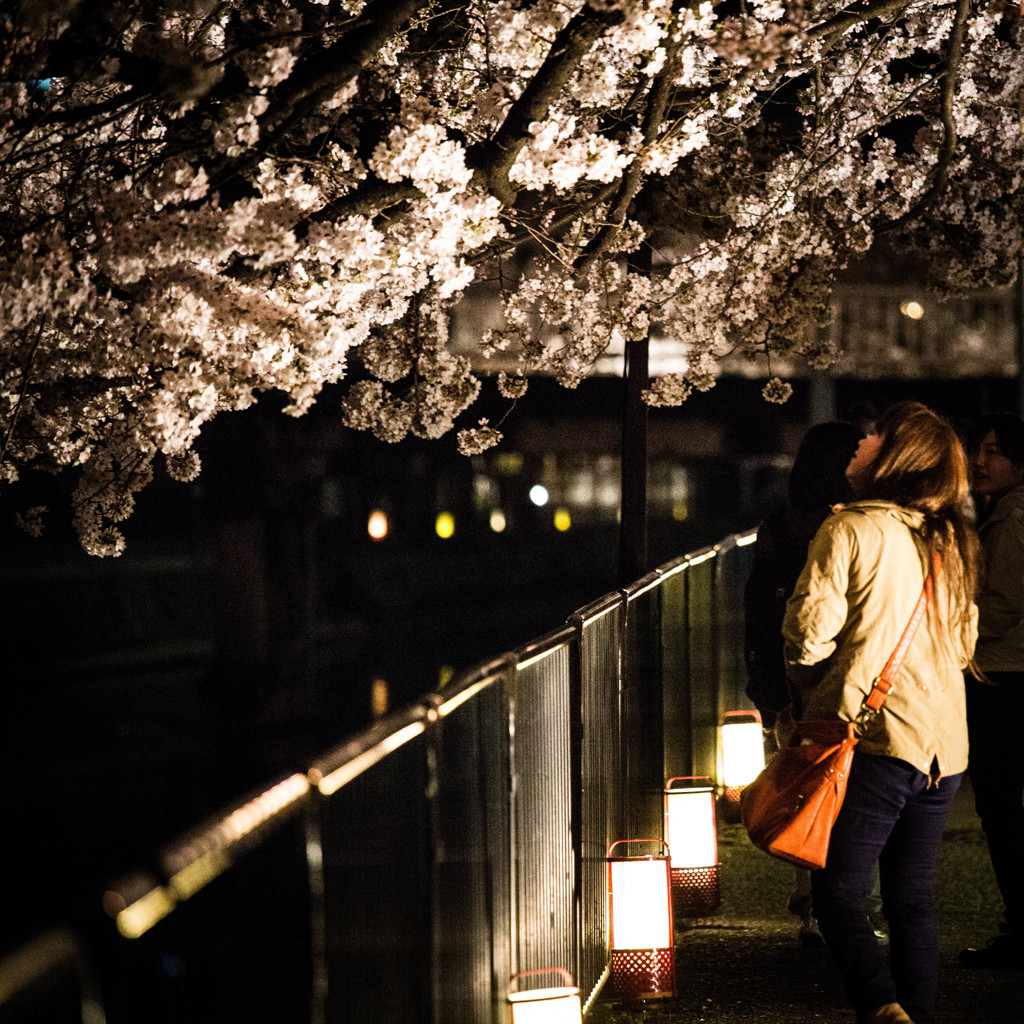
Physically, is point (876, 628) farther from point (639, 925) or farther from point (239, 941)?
point (239, 941)

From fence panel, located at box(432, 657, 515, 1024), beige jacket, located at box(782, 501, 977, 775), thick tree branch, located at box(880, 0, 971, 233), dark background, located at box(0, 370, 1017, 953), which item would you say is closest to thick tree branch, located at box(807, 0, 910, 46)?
thick tree branch, located at box(880, 0, 971, 233)

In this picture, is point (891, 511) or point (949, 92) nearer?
point (891, 511)

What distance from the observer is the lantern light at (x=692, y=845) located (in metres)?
5.75

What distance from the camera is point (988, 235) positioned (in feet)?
30.6

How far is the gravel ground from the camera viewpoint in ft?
15.3

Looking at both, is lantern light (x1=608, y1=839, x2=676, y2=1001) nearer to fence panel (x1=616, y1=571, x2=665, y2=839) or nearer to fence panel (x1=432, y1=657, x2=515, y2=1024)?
fence panel (x1=616, y1=571, x2=665, y2=839)

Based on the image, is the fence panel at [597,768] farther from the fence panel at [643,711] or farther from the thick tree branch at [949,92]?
the thick tree branch at [949,92]

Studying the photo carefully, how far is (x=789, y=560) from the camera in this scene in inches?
207

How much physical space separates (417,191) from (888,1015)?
12.4 feet

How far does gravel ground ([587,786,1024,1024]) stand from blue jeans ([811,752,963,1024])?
0.68 metres

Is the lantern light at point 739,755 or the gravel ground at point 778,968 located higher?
the lantern light at point 739,755

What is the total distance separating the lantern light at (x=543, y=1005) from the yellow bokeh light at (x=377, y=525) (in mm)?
34661

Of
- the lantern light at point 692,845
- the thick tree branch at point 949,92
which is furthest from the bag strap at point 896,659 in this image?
the thick tree branch at point 949,92

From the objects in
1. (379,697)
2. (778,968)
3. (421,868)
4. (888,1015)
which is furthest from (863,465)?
(379,697)
